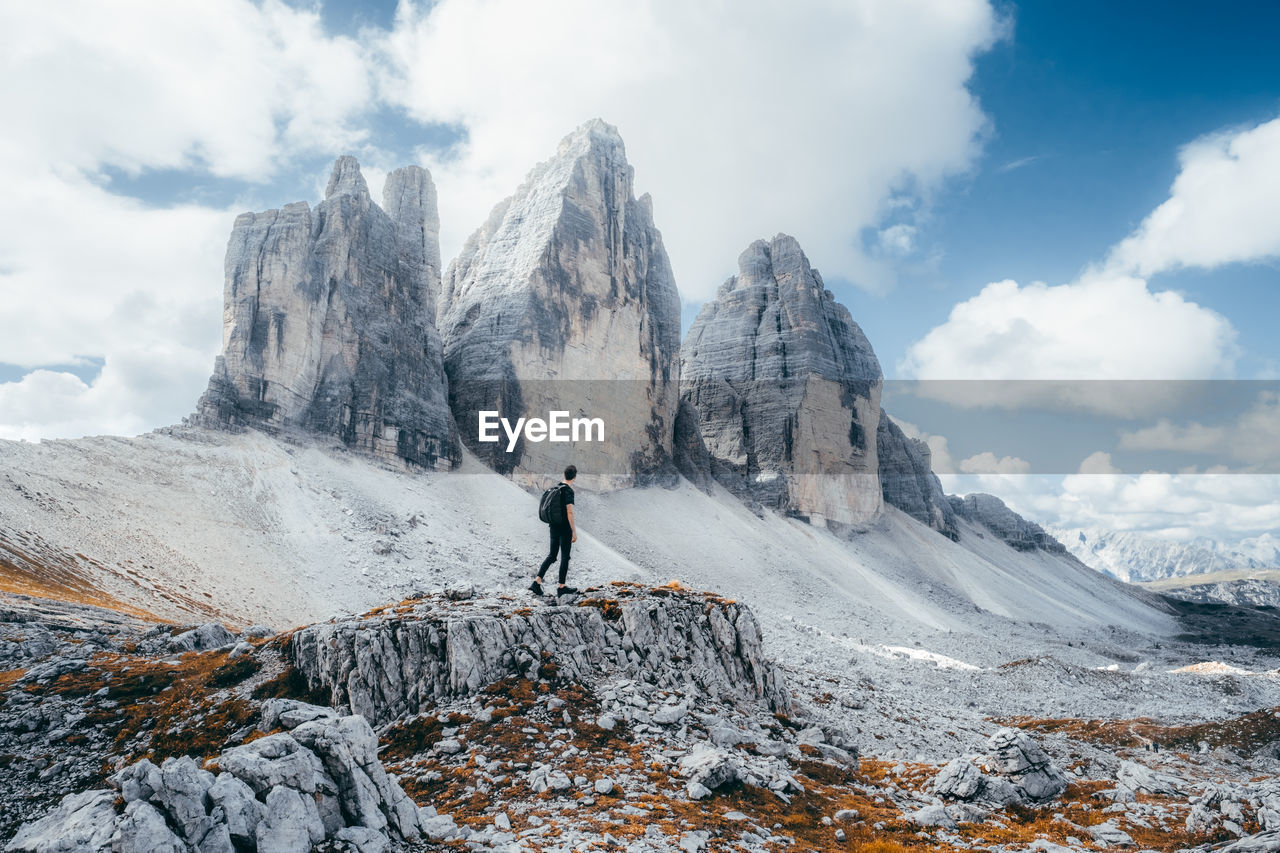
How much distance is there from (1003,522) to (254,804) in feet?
532

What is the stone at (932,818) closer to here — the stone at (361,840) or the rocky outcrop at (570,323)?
the stone at (361,840)

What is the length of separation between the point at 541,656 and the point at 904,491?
116 metres

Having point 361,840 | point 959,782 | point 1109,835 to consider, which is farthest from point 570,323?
point 361,840

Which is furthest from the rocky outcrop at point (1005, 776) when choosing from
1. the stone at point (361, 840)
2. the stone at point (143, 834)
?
the stone at point (143, 834)

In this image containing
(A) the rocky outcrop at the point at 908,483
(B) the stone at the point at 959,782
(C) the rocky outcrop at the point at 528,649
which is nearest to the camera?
(C) the rocky outcrop at the point at 528,649

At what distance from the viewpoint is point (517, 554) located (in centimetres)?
5203

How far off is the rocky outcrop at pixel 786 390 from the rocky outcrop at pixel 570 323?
14.9 metres

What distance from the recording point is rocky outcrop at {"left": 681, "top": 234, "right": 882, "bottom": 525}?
9838cm

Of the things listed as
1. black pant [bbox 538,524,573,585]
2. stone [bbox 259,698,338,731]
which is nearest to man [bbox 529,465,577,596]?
black pant [bbox 538,524,573,585]

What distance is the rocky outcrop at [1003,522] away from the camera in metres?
145

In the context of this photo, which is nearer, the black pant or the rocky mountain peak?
the black pant

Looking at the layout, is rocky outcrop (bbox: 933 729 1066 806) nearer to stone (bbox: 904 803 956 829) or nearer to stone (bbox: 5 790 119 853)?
stone (bbox: 904 803 956 829)

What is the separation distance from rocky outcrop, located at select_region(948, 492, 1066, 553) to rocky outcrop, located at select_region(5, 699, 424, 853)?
154015 millimetres

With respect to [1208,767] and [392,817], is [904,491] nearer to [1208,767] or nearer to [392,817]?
[1208,767]
